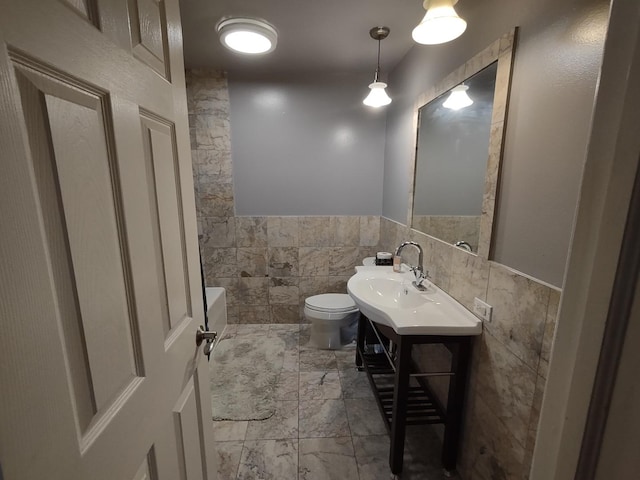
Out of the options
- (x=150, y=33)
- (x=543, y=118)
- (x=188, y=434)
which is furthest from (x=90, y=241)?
(x=543, y=118)

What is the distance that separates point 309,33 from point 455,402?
2.48 metres

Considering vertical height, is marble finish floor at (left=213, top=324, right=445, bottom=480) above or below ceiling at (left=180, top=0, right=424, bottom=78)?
below

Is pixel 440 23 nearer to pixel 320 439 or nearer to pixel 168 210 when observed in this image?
pixel 168 210

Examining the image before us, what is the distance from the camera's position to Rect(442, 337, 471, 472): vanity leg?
1.37 meters

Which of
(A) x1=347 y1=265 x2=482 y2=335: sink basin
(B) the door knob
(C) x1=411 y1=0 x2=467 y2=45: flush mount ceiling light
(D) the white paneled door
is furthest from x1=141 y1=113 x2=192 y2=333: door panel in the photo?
(C) x1=411 y1=0 x2=467 y2=45: flush mount ceiling light

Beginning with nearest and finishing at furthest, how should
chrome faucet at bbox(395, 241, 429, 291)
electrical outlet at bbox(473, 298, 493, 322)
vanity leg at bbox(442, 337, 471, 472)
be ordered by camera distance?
electrical outlet at bbox(473, 298, 493, 322) < vanity leg at bbox(442, 337, 471, 472) < chrome faucet at bbox(395, 241, 429, 291)

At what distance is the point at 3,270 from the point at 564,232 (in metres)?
1.32

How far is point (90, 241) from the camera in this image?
501 millimetres

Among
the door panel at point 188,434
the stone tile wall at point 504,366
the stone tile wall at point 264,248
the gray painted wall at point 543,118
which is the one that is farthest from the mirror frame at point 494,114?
the stone tile wall at point 264,248

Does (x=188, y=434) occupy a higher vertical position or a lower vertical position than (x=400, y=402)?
higher

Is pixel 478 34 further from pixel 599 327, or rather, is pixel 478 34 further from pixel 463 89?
pixel 599 327

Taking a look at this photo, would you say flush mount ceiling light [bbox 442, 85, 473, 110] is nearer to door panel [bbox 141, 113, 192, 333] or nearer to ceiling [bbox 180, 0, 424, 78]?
ceiling [bbox 180, 0, 424, 78]

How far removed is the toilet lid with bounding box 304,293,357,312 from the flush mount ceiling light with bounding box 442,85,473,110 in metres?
1.69

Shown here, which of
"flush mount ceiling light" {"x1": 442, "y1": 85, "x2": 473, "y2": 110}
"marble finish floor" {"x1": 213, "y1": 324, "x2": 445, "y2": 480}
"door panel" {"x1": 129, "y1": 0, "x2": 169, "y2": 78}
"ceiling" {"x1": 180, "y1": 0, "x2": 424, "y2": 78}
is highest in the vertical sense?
"ceiling" {"x1": 180, "y1": 0, "x2": 424, "y2": 78}
